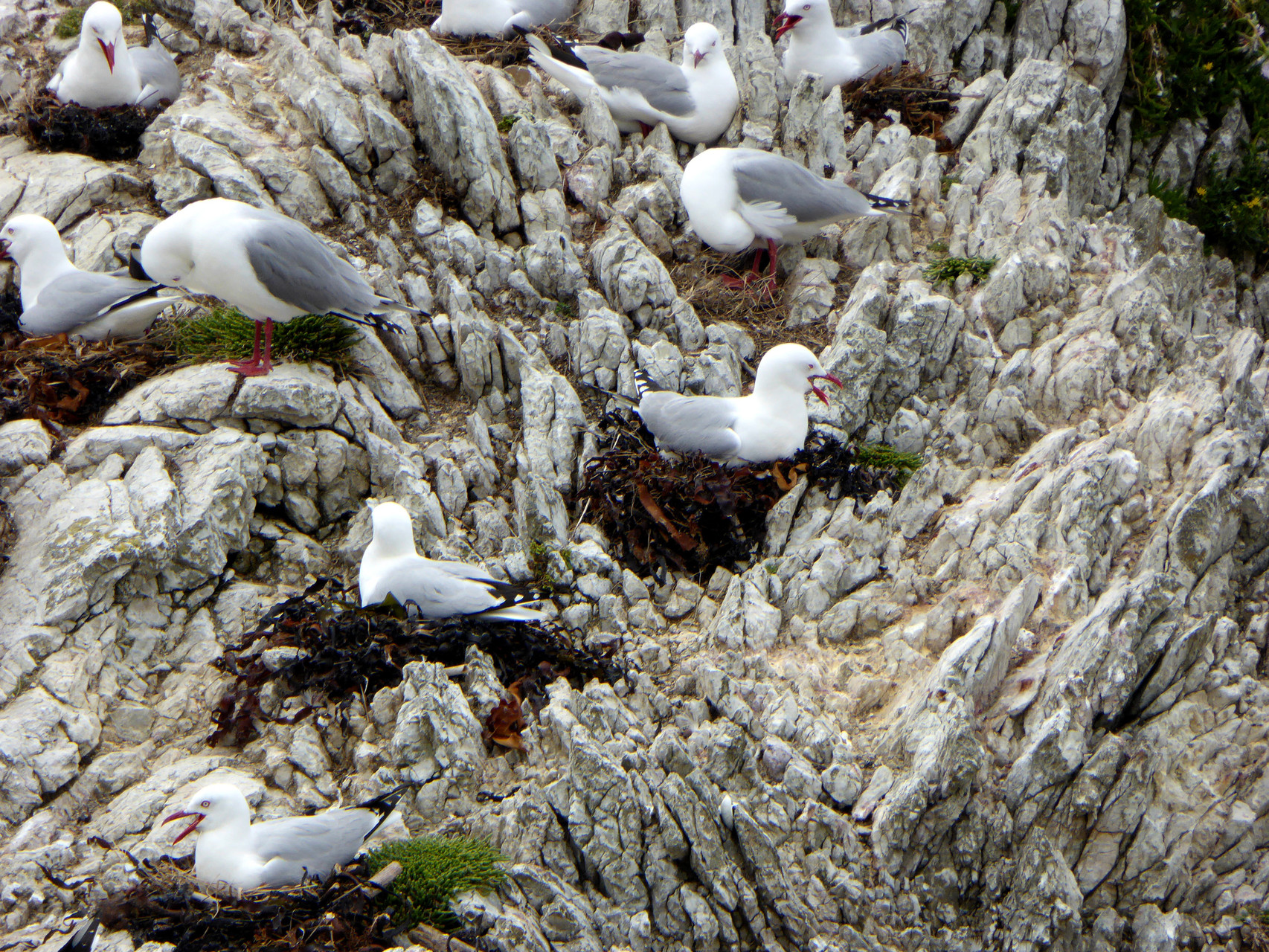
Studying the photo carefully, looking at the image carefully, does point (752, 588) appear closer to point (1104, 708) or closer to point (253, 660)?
point (1104, 708)

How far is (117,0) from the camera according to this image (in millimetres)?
11219

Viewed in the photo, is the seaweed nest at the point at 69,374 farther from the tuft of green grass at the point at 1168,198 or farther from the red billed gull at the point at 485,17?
the tuft of green grass at the point at 1168,198

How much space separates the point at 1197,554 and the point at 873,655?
7.72ft

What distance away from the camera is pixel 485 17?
11.4 meters

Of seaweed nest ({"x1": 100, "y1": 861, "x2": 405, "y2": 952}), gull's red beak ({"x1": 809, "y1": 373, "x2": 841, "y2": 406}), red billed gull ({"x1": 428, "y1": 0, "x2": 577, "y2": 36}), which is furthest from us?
red billed gull ({"x1": 428, "y1": 0, "x2": 577, "y2": 36})

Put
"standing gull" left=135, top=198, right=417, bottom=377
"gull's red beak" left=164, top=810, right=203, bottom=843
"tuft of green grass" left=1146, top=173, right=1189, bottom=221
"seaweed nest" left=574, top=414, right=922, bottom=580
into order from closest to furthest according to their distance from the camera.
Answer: "gull's red beak" left=164, top=810, right=203, bottom=843 → "standing gull" left=135, top=198, right=417, bottom=377 → "seaweed nest" left=574, top=414, right=922, bottom=580 → "tuft of green grass" left=1146, top=173, right=1189, bottom=221

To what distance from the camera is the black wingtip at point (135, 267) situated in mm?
8305

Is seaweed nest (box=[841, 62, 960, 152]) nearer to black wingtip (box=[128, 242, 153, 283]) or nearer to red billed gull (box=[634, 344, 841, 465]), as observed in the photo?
red billed gull (box=[634, 344, 841, 465])

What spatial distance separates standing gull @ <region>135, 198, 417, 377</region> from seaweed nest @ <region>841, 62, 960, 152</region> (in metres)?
6.47

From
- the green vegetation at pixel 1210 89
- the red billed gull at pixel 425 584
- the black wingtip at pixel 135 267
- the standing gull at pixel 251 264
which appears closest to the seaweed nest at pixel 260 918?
the red billed gull at pixel 425 584

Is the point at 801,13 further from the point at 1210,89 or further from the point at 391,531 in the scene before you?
the point at 391,531

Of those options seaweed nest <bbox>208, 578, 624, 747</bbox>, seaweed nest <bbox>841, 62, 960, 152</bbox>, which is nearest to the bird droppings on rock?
seaweed nest <bbox>208, 578, 624, 747</bbox>

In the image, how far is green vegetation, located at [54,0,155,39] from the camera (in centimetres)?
1082

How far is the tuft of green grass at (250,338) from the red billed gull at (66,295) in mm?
344
